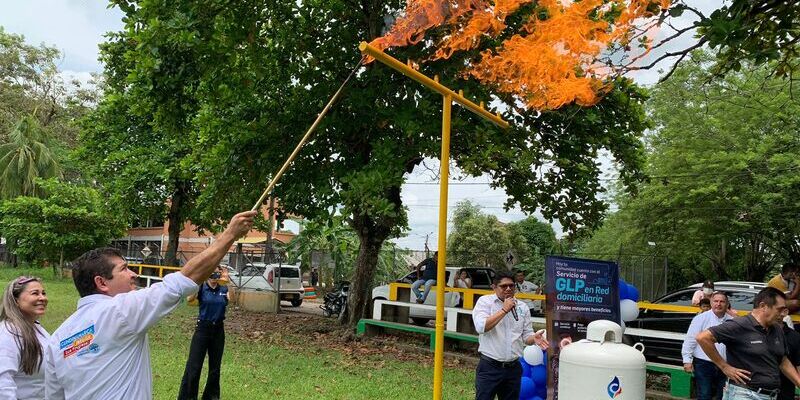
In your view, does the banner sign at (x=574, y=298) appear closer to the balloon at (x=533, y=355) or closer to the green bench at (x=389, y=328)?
the balloon at (x=533, y=355)

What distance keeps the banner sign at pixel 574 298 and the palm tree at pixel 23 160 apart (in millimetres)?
31882

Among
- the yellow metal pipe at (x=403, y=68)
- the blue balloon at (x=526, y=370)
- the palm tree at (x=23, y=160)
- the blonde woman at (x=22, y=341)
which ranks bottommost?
the blue balloon at (x=526, y=370)

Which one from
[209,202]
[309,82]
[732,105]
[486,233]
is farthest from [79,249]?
[732,105]

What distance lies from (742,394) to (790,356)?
823 mm

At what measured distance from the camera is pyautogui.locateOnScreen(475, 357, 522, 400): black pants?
583 cm

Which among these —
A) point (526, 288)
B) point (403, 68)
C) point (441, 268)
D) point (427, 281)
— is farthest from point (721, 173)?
point (403, 68)

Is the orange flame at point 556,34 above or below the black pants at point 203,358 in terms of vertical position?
above

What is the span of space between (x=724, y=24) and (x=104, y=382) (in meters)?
5.68

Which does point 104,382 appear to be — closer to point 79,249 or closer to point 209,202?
point 209,202

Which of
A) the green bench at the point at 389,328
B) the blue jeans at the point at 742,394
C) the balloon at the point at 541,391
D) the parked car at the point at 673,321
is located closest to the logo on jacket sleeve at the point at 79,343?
the balloon at the point at 541,391

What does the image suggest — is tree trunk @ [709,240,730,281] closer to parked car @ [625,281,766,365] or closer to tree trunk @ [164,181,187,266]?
parked car @ [625,281,766,365]

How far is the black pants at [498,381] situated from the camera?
583 centimetres

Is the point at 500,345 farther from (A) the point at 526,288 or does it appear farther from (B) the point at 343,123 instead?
(A) the point at 526,288

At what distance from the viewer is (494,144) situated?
11.4 m
